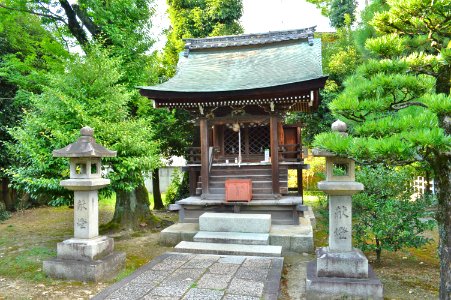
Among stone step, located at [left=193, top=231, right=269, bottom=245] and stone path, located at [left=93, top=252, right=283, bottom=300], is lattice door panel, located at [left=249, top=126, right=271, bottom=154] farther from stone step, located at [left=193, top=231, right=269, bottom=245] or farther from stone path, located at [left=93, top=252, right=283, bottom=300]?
stone path, located at [left=93, top=252, right=283, bottom=300]

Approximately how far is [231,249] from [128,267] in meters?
2.09

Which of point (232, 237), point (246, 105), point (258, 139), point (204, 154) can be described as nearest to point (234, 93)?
point (246, 105)

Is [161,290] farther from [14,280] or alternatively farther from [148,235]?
[148,235]

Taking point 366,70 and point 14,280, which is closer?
point 366,70

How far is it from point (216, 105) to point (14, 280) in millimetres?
6142

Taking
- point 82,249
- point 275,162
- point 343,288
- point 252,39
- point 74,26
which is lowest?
point 343,288

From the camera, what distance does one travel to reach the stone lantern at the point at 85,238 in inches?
213

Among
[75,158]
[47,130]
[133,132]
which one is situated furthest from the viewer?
[133,132]

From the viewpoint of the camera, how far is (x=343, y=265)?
470 centimetres

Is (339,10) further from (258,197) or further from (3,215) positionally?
(3,215)

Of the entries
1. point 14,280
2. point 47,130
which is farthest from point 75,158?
point 14,280

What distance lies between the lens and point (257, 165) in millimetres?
10000

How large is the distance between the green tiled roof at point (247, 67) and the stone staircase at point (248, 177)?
8.74ft

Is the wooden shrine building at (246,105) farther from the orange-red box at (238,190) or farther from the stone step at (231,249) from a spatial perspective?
the stone step at (231,249)
